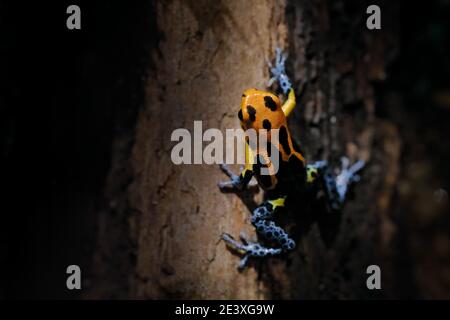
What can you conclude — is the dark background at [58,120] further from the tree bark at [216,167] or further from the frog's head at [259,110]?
the frog's head at [259,110]

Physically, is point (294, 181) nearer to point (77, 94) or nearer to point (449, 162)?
point (77, 94)

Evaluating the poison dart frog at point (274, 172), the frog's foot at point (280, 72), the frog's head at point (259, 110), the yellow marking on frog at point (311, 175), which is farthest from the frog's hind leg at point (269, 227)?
the frog's foot at point (280, 72)

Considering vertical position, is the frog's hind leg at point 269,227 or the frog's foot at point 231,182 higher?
the frog's foot at point 231,182

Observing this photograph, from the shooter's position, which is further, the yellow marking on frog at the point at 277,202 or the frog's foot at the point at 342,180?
the frog's foot at the point at 342,180

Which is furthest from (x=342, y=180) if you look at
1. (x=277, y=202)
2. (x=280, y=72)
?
(x=280, y=72)

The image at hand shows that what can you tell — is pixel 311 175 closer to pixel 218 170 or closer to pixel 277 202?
pixel 277 202

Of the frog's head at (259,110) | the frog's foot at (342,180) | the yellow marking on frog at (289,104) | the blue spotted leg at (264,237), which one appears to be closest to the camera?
the frog's head at (259,110)
